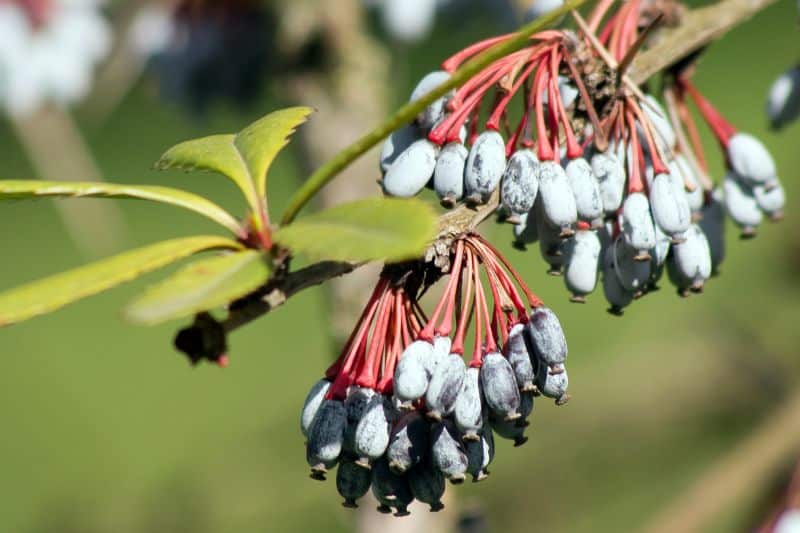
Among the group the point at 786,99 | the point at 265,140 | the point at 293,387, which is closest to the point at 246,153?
the point at 265,140

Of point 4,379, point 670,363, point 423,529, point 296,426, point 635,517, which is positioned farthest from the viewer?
point 4,379

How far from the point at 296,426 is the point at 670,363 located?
0.82 meters

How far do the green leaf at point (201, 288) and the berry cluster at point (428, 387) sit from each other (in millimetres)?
121

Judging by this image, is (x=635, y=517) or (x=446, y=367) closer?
(x=446, y=367)

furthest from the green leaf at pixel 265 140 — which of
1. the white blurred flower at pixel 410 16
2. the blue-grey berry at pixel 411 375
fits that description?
the white blurred flower at pixel 410 16

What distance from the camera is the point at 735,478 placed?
1604 millimetres

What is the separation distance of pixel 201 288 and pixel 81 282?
2.3 inches

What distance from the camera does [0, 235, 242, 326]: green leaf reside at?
56cm

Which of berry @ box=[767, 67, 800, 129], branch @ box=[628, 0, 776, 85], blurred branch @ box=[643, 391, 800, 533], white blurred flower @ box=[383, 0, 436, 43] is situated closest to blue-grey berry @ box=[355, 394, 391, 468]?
branch @ box=[628, 0, 776, 85]

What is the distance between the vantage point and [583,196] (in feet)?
2.32

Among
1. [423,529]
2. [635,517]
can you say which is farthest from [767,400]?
[635,517]

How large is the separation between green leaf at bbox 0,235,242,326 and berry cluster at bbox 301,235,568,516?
14cm

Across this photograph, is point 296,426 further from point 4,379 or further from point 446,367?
point 4,379

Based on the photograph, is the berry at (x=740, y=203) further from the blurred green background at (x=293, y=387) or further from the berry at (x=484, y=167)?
the blurred green background at (x=293, y=387)
